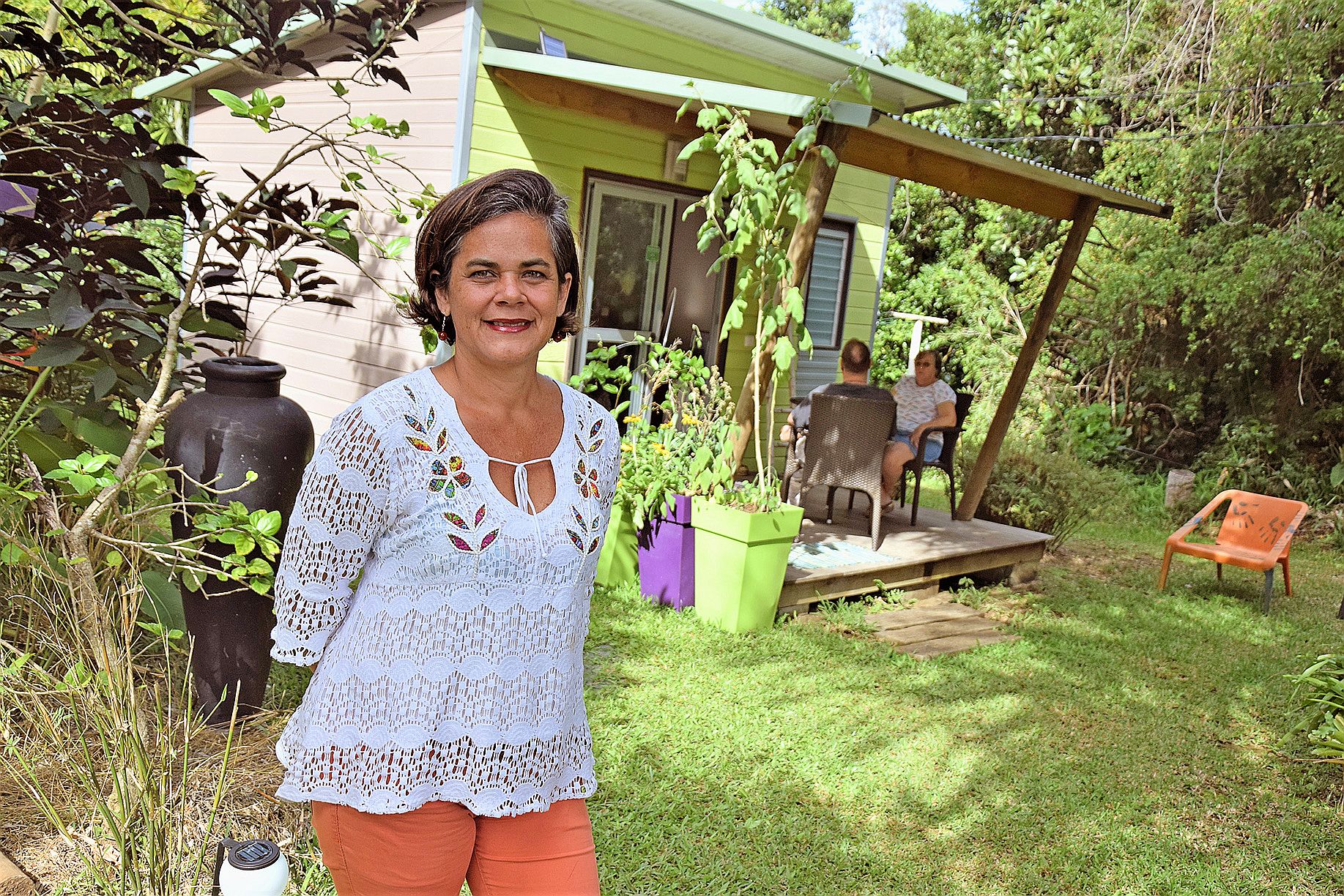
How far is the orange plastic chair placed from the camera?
690 cm

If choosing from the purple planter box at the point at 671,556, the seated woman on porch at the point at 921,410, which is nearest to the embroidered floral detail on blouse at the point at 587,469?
the purple planter box at the point at 671,556

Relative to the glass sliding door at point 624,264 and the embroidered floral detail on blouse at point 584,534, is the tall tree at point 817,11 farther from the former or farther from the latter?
the embroidered floral detail on blouse at point 584,534

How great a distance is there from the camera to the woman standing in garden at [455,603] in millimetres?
1498

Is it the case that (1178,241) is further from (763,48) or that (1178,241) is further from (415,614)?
(415,614)

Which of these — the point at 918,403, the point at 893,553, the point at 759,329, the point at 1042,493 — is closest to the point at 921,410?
the point at 918,403

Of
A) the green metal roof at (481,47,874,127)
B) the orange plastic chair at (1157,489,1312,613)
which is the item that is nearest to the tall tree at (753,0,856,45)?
the orange plastic chair at (1157,489,1312,613)

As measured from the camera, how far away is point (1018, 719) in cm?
467

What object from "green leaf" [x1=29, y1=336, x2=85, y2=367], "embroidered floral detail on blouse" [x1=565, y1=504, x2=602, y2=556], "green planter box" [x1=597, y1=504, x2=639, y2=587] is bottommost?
"green planter box" [x1=597, y1=504, x2=639, y2=587]

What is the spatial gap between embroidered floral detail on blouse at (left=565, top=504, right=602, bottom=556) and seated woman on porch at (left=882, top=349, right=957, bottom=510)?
18.8ft

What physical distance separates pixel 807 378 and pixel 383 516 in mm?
8247

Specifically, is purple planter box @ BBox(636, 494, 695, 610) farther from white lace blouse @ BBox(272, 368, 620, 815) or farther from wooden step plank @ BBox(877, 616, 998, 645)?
white lace blouse @ BBox(272, 368, 620, 815)

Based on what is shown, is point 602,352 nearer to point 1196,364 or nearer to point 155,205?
point 155,205

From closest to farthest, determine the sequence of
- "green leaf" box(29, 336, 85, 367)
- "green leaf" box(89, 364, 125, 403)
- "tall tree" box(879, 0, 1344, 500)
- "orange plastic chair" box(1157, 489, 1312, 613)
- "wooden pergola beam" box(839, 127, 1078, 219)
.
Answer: "green leaf" box(29, 336, 85, 367)
"green leaf" box(89, 364, 125, 403)
"wooden pergola beam" box(839, 127, 1078, 219)
"orange plastic chair" box(1157, 489, 1312, 613)
"tall tree" box(879, 0, 1344, 500)

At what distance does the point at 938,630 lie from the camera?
5902 mm
